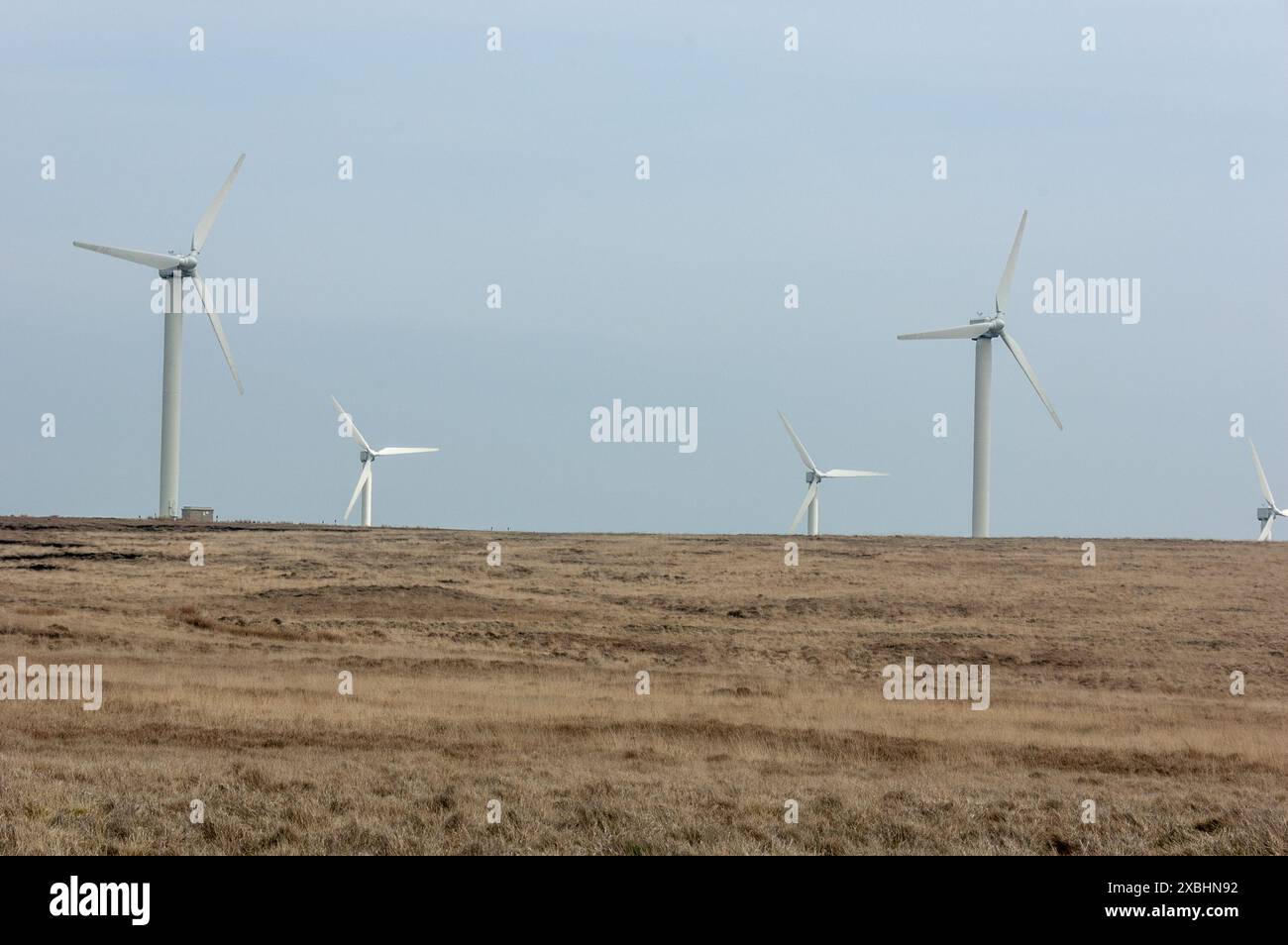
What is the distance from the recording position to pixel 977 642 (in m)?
52.6

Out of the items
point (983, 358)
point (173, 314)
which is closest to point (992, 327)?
point (983, 358)

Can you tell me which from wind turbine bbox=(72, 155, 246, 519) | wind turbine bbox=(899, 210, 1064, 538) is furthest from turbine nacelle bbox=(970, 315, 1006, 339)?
wind turbine bbox=(72, 155, 246, 519)

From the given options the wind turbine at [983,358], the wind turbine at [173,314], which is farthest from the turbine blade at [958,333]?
the wind turbine at [173,314]

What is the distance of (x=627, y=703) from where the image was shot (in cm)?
3419

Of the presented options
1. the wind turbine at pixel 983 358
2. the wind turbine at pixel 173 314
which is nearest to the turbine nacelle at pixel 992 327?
the wind turbine at pixel 983 358

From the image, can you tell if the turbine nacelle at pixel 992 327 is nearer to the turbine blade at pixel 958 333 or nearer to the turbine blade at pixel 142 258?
the turbine blade at pixel 958 333

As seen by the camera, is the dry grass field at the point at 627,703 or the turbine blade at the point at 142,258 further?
the turbine blade at the point at 142,258

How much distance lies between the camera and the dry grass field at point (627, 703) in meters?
19.2

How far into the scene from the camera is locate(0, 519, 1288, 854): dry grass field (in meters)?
19.2

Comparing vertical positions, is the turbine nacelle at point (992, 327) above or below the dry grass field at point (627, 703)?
above

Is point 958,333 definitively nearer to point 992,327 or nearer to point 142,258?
point 992,327
